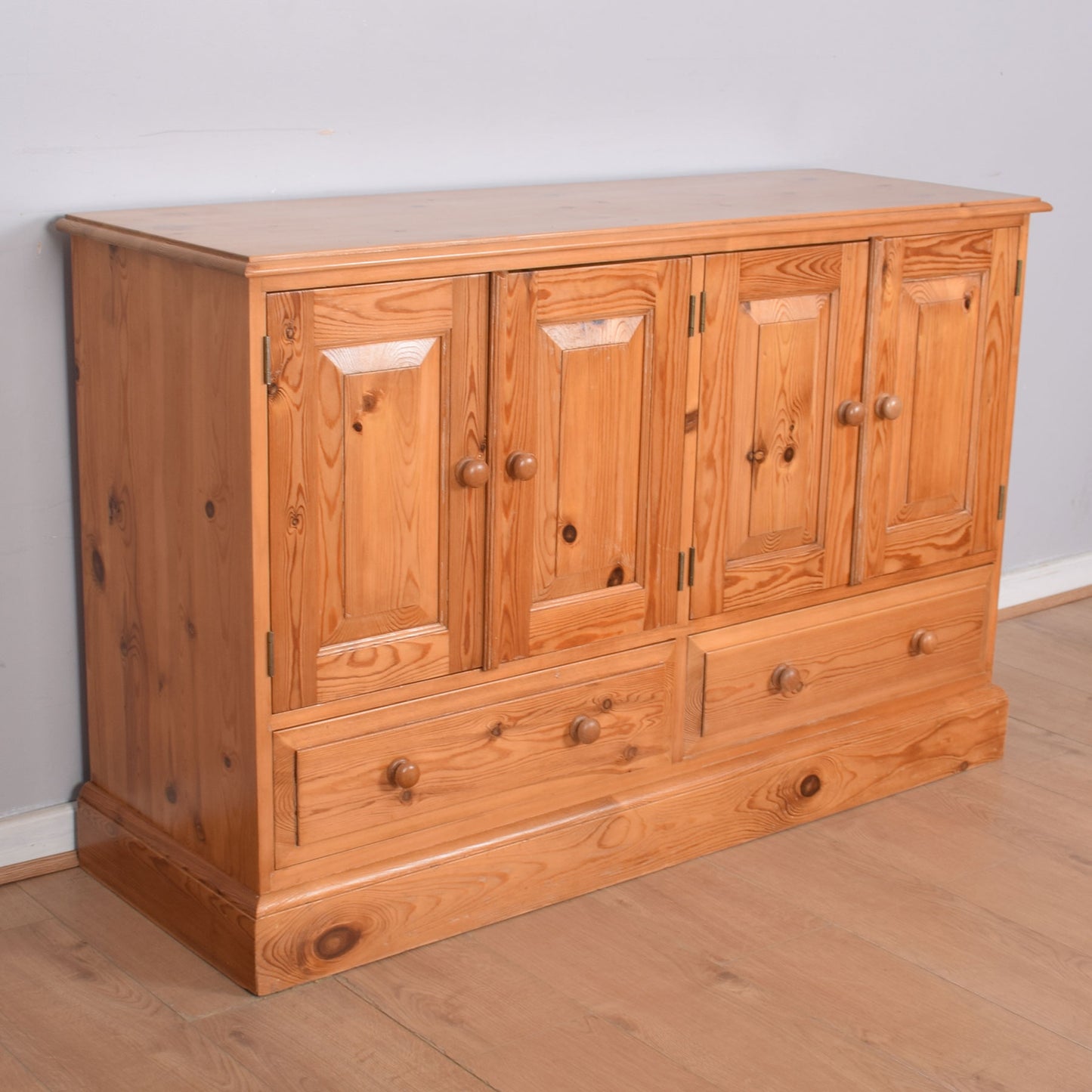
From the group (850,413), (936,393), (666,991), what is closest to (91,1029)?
(666,991)

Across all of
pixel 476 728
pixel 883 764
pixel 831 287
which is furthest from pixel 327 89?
pixel 883 764

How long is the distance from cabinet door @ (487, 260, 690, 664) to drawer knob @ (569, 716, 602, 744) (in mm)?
117

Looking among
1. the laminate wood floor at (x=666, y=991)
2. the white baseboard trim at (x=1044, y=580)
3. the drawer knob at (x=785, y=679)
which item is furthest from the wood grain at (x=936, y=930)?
the white baseboard trim at (x=1044, y=580)

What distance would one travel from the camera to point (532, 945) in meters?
2.15

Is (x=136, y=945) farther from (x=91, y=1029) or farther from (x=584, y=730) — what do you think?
(x=584, y=730)

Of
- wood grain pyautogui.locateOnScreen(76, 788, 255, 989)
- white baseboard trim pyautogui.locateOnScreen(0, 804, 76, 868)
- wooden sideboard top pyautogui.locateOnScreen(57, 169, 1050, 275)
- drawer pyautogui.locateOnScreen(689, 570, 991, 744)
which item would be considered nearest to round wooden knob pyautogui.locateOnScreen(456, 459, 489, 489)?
wooden sideboard top pyautogui.locateOnScreen(57, 169, 1050, 275)

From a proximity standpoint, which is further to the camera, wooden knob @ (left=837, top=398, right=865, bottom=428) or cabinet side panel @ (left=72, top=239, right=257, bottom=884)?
wooden knob @ (left=837, top=398, right=865, bottom=428)

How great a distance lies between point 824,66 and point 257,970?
193 cm

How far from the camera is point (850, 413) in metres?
2.42

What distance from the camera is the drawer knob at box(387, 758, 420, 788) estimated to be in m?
2.06

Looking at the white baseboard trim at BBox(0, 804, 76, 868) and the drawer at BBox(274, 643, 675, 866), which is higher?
the drawer at BBox(274, 643, 675, 866)

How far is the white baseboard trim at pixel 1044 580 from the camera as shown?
11.5ft

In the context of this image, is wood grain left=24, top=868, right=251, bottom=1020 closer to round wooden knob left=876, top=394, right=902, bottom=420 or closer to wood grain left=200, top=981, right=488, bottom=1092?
wood grain left=200, top=981, right=488, bottom=1092

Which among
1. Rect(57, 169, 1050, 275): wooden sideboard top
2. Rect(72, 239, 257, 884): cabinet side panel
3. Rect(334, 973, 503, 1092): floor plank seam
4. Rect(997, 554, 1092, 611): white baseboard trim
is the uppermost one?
Rect(57, 169, 1050, 275): wooden sideboard top
